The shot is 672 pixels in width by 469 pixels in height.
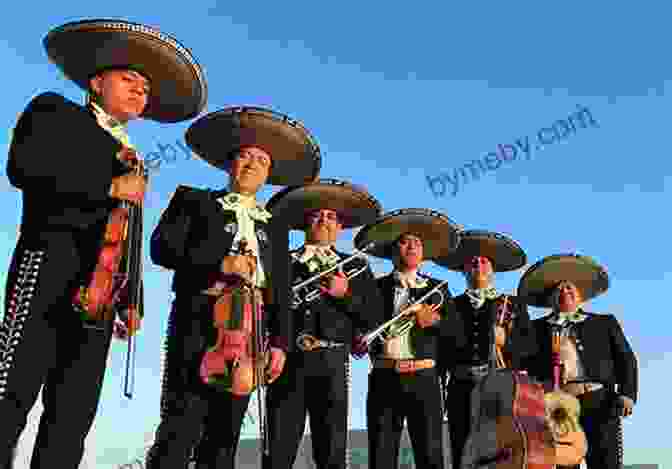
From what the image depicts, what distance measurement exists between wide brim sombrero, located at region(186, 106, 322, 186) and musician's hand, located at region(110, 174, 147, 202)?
1932 mm

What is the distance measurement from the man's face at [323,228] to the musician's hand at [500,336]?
5.46 feet

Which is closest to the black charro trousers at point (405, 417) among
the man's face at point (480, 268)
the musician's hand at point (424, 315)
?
the musician's hand at point (424, 315)

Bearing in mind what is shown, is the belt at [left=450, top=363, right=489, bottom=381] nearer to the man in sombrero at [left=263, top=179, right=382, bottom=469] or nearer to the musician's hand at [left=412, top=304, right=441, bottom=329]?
the musician's hand at [left=412, top=304, right=441, bottom=329]

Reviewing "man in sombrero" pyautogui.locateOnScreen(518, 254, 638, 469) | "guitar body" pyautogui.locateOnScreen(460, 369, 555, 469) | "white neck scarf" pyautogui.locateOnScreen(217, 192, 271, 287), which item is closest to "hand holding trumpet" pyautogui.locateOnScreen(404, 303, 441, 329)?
"guitar body" pyautogui.locateOnScreen(460, 369, 555, 469)

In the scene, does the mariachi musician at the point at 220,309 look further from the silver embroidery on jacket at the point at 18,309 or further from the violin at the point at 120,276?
the silver embroidery on jacket at the point at 18,309

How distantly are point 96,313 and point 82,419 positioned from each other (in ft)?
1.58

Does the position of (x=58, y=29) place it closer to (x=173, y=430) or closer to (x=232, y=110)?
(x=232, y=110)

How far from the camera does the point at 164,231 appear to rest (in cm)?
511

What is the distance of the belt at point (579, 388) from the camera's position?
798cm

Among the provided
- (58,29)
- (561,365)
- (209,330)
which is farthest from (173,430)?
(561,365)

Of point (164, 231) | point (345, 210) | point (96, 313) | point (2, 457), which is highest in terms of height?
point (345, 210)

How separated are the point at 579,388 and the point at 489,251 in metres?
1.56

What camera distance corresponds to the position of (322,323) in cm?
650

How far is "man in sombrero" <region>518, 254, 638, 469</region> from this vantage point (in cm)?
784
